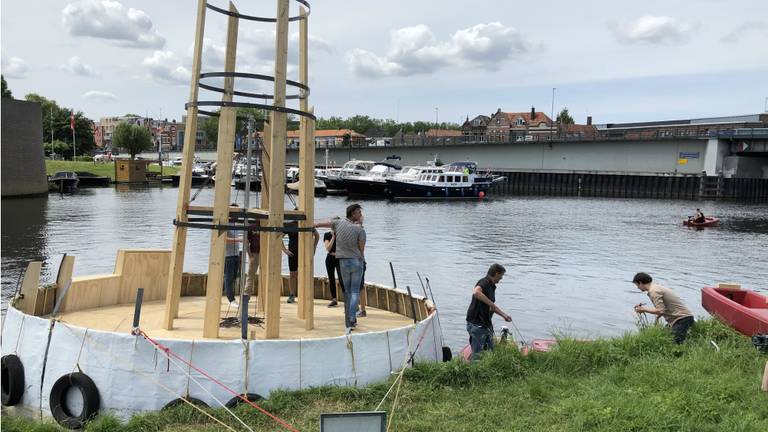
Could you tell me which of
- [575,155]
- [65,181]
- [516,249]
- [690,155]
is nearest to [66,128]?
[65,181]

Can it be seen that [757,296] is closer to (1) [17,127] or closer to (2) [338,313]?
(2) [338,313]

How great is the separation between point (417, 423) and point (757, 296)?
31.5 ft

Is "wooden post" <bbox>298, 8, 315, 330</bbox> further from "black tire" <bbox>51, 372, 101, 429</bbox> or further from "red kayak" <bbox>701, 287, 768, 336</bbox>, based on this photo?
"red kayak" <bbox>701, 287, 768, 336</bbox>

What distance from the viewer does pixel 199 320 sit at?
33.5ft

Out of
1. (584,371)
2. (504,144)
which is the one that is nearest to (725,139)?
(504,144)

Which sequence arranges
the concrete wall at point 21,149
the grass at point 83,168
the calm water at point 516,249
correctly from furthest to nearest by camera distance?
the grass at point 83,168 → the concrete wall at point 21,149 → the calm water at point 516,249

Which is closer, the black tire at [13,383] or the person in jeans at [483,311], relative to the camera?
the black tire at [13,383]

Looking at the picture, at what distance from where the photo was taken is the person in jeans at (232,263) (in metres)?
11.3

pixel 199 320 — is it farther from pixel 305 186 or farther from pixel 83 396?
pixel 305 186

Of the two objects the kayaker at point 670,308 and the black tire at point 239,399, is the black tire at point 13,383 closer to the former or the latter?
the black tire at point 239,399

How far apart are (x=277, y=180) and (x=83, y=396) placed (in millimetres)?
3516

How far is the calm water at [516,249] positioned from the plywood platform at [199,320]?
4.78 metres

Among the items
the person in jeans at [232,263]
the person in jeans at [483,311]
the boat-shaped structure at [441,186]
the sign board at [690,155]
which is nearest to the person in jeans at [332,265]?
the person in jeans at [232,263]

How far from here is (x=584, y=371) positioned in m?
9.67
